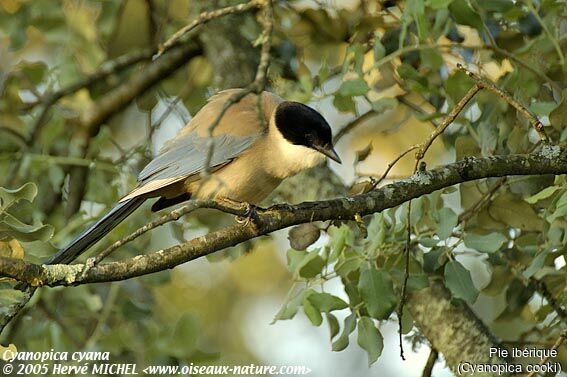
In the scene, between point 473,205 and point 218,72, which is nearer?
point 473,205

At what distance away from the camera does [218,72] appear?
4426 millimetres

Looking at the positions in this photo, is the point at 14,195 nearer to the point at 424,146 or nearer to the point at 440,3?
the point at 424,146

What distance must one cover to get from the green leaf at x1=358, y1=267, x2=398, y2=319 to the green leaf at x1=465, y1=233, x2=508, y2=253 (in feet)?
0.91

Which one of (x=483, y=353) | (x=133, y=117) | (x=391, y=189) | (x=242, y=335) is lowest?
(x=242, y=335)

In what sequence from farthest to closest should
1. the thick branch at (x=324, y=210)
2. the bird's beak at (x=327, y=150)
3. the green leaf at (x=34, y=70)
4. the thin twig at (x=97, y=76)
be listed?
the thin twig at (x=97, y=76)
the green leaf at (x=34, y=70)
the bird's beak at (x=327, y=150)
the thick branch at (x=324, y=210)

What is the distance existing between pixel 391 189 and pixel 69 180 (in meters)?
2.60

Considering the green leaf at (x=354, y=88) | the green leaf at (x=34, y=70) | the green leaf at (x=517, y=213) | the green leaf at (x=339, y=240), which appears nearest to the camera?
the green leaf at (x=339, y=240)

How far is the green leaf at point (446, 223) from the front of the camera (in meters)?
2.77

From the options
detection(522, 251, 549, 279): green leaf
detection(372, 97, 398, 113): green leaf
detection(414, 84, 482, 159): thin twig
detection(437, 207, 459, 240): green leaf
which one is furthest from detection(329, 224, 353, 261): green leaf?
detection(372, 97, 398, 113): green leaf

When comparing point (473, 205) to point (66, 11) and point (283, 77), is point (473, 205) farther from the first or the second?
point (66, 11)

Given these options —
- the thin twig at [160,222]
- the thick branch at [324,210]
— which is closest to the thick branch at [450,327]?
the thick branch at [324,210]

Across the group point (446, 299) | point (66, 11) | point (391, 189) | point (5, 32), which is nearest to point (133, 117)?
point (66, 11)

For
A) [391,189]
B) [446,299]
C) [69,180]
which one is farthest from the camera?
[69,180]

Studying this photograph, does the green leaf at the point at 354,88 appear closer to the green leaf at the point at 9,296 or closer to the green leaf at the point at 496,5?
the green leaf at the point at 496,5
